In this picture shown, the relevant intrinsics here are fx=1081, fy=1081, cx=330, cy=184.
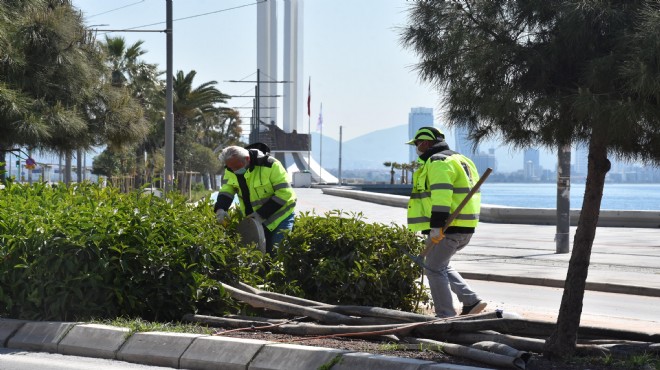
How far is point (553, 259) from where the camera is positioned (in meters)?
→ 17.8

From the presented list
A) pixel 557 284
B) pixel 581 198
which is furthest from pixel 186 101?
pixel 557 284

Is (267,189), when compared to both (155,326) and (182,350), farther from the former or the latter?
(182,350)

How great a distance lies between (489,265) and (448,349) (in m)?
9.60

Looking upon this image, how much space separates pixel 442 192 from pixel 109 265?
2668 millimetres

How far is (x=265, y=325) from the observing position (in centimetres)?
820

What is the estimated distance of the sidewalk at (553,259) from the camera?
13906 millimetres

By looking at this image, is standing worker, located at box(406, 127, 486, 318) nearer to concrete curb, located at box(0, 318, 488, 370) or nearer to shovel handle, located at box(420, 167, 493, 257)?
shovel handle, located at box(420, 167, 493, 257)

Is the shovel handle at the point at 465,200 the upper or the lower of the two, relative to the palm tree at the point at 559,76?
lower

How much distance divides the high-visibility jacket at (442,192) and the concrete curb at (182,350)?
1.90m

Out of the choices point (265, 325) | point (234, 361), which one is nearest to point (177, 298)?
point (265, 325)

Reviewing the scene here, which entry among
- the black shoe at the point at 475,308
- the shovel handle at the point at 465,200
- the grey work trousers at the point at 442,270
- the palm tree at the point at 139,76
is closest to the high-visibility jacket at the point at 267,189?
the grey work trousers at the point at 442,270

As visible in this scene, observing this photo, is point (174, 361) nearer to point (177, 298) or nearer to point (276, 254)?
point (177, 298)

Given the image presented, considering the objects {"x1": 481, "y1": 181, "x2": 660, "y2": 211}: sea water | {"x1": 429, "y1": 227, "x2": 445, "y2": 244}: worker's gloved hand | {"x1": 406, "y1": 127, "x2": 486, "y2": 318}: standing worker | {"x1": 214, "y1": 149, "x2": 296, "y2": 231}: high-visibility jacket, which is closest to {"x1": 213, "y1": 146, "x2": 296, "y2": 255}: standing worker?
{"x1": 214, "y1": 149, "x2": 296, "y2": 231}: high-visibility jacket

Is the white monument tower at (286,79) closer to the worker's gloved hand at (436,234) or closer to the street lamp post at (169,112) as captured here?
the street lamp post at (169,112)
